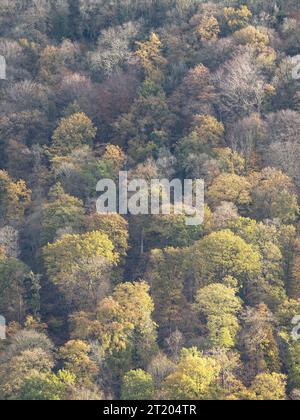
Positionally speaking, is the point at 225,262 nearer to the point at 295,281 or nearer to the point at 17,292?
the point at 295,281

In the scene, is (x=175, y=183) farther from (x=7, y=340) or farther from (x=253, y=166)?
(x=7, y=340)

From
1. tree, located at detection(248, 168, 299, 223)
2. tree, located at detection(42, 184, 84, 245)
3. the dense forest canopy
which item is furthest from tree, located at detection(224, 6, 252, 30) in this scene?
tree, located at detection(42, 184, 84, 245)

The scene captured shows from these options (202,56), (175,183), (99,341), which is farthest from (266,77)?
(99,341)

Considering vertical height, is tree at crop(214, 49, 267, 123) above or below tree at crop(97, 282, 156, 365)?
above

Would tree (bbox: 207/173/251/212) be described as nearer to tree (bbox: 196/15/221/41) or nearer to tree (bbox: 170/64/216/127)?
tree (bbox: 170/64/216/127)

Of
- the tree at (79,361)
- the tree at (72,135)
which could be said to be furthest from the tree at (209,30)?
the tree at (79,361)

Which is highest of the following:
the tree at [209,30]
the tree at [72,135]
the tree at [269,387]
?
the tree at [209,30]

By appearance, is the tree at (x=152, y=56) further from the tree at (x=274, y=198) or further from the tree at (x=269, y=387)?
the tree at (x=269, y=387)
